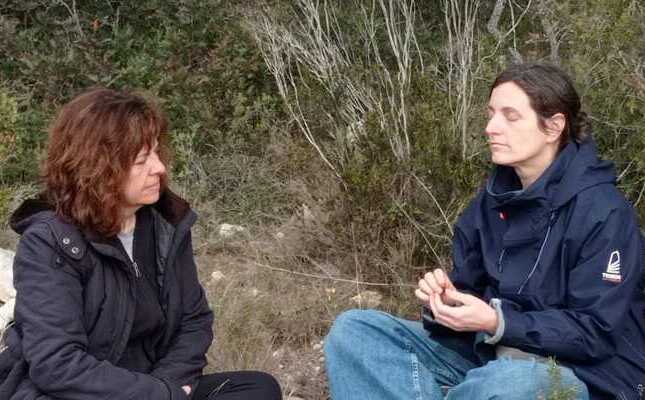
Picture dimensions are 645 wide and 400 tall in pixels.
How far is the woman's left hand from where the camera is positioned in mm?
2492

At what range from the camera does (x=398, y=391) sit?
2.71m

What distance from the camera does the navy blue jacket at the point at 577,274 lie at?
2.41 m

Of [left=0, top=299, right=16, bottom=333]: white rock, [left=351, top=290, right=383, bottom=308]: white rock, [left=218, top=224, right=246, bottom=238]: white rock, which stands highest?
[left=0, top=299, right=16, bottom=333]: white rock

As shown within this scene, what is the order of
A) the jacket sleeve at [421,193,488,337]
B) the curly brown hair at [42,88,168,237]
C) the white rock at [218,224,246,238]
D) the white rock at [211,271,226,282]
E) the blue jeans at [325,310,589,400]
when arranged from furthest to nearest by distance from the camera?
the white rock at [218,224,246,238]
the white rock at [211,271,226,282]
the jacket sleeve at [421,193,488,337]
the blue jeans at [325,310,589,400]
the curly brown hair at [42,88,168,237]

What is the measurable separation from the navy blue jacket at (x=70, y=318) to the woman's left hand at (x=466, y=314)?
0.80 meters

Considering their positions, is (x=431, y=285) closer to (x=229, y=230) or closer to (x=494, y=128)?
(x=494, y=128)

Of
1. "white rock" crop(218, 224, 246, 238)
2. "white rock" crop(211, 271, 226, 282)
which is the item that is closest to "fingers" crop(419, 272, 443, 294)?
"white rock" crop(211, 271, 226, 282)

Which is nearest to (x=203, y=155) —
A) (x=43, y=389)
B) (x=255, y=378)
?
(x=255, y=378)

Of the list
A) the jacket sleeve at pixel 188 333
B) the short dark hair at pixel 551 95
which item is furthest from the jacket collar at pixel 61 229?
the short dark hair at pixel 551 95

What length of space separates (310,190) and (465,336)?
7.60 ft

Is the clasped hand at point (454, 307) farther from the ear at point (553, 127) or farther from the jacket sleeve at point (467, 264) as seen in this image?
the ear at point (553, 127)

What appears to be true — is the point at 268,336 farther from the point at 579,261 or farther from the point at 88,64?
the point at 88,64

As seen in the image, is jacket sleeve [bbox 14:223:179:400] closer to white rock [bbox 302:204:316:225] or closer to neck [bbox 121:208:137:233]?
neck [bbox 121:208:137:233]

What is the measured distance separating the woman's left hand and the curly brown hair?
982 mm
